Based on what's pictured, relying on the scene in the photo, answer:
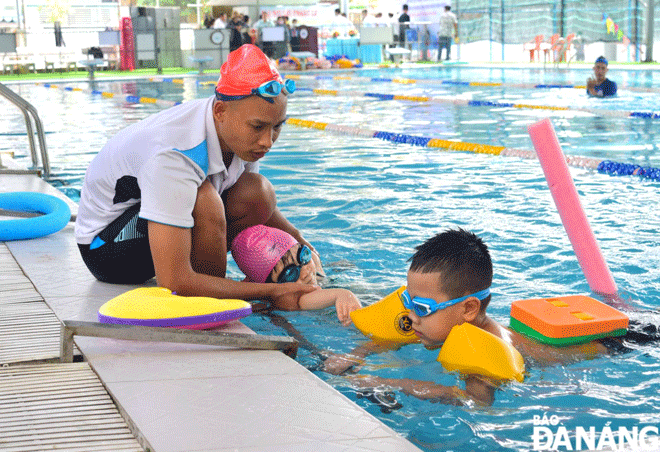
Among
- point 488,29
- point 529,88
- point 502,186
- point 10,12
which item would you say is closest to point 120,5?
point 10,12

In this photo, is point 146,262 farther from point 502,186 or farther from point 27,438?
point 502,186

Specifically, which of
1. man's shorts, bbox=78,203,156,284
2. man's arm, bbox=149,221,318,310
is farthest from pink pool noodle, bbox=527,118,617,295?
man's shorts, bbox=78,203,156,284

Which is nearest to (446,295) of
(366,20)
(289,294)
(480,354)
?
(480,354)

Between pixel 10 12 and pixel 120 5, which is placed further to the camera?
pixel 120 5

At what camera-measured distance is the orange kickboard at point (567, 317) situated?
2.76 meters

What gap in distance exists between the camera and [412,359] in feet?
9.24

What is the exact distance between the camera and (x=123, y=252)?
3.17m

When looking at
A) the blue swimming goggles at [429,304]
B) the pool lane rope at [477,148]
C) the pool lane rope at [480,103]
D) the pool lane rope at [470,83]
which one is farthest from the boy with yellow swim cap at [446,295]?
the pool lane rope at [470,83]

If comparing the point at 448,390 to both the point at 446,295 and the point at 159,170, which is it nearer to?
the point at 446,295

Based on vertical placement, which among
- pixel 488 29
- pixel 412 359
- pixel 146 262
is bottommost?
pixel 412 359

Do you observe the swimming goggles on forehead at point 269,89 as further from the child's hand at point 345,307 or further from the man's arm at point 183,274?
the child's hand at point 345,307

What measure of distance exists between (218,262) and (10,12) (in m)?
30.7

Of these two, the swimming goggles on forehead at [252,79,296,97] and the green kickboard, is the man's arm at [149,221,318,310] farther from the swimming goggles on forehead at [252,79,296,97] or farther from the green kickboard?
the green kickboard

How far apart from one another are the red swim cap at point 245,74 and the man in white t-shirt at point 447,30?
26765mm
